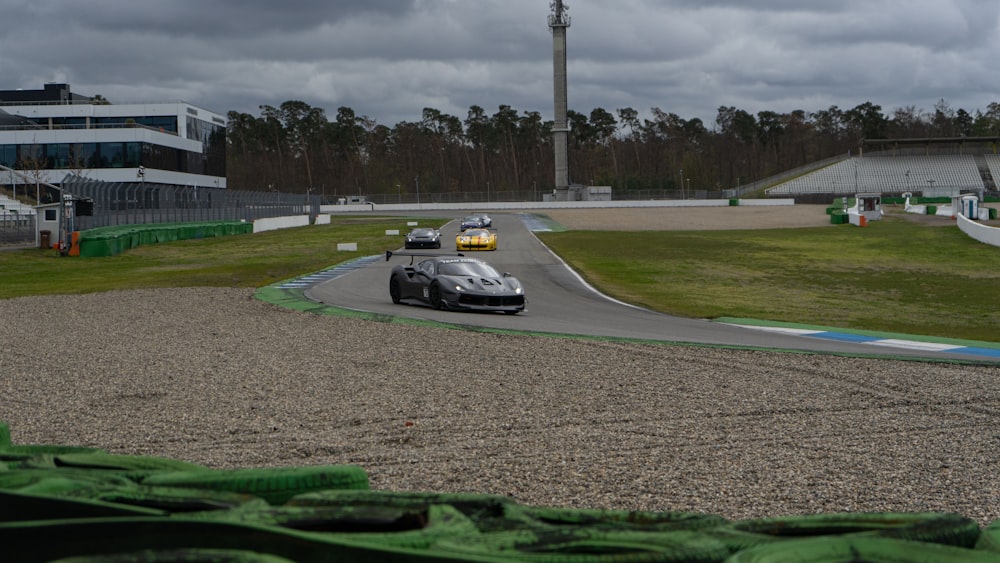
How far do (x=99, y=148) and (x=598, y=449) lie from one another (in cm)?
8171

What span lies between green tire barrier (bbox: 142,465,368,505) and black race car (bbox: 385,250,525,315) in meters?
15.6

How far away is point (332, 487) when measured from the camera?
3.43 m

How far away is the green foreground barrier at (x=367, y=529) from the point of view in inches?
92.0

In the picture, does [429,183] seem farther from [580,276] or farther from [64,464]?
[64,464]

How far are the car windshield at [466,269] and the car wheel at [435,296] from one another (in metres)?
0.38

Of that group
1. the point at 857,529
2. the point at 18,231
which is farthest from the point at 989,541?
the point at 18,231

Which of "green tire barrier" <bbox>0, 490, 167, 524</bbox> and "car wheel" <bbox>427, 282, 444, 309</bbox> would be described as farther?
"car wheel" <bbox>427, 282, 444, 309</bbox>

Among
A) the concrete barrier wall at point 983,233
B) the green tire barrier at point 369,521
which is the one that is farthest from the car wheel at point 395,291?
the concrete barrier wall at point 983,233

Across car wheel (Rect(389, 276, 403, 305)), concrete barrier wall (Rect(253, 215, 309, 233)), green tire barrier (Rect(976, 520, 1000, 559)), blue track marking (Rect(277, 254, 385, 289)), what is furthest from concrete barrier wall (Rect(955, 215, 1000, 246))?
green tire barrier (Rect(976, 520, 1000, 559))

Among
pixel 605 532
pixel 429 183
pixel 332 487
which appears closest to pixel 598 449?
pixel 332 487

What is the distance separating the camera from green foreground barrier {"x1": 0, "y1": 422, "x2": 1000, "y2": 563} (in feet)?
7.66

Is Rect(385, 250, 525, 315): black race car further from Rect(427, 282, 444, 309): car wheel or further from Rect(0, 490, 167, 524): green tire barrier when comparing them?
Rect(0, 490, 167, 524): green tire barrier

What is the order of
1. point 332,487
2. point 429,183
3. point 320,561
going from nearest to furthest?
1. point 320,561
2. point 332,487
3. point 429,183

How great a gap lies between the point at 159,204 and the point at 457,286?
115 ft
